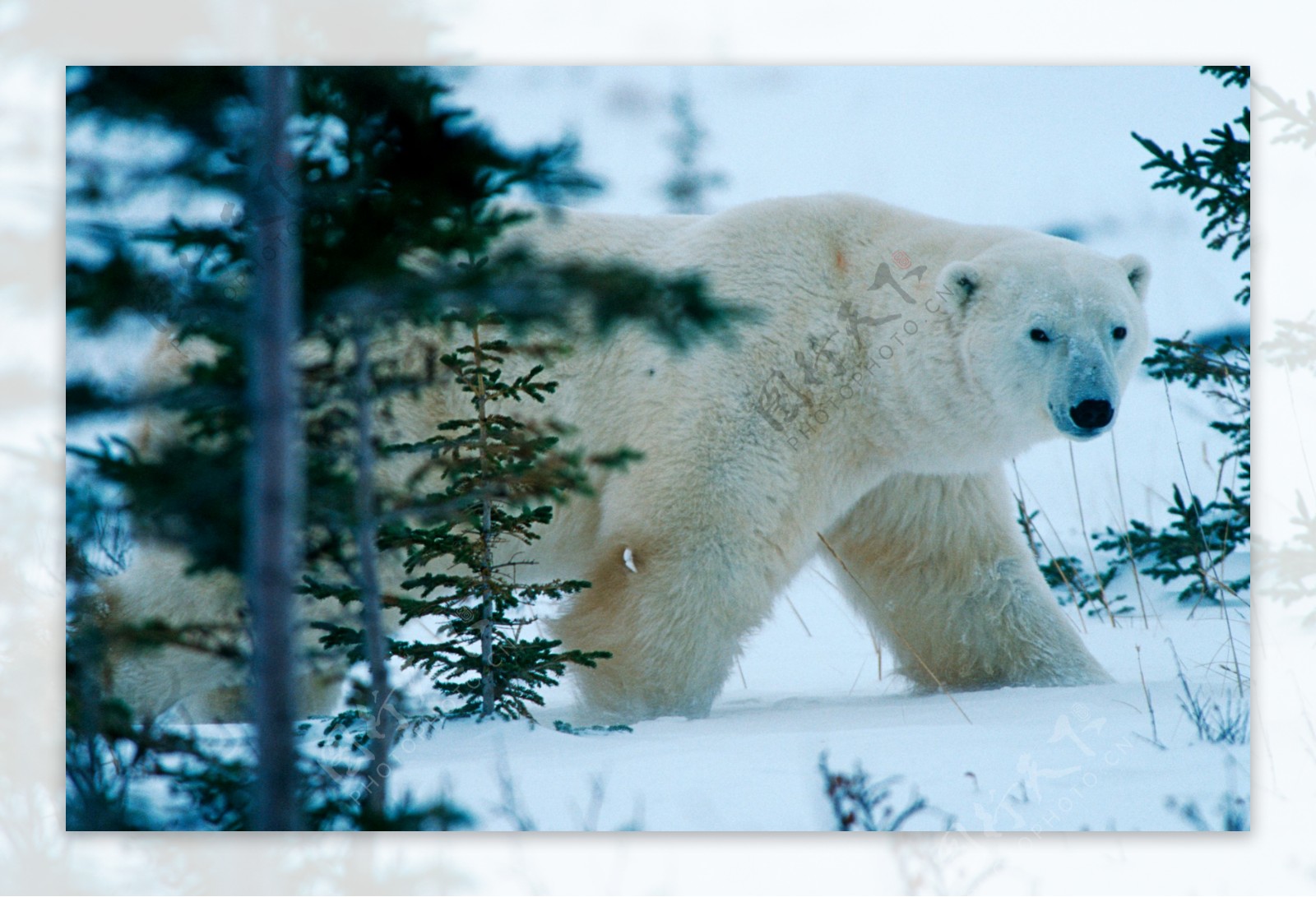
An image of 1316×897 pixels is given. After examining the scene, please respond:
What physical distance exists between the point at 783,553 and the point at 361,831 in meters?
1.37

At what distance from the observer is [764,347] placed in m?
3.82

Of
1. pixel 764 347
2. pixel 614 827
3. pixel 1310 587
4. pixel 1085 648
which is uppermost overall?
pixel 764 347

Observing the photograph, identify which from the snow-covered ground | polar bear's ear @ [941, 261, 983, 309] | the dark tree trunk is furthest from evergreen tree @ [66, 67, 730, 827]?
polar bear's ear @ [941, 261, 983, 309]

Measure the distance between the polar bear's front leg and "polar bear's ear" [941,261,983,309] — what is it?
69 centimetres

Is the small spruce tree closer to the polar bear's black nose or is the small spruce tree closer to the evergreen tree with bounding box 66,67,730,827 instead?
the evergreen tree with bounding box 66,67,730,827

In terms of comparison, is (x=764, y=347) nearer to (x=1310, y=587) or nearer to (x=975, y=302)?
(x=975, y=302)

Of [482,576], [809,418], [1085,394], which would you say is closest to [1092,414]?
[1085,394]

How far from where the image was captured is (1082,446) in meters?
3.88

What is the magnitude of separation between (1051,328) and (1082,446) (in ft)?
1.63

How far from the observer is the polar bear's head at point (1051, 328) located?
11.4 feet

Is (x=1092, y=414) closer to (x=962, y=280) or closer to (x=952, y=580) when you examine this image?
(x=962, y=280)

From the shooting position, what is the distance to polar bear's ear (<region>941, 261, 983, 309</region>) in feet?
11.9

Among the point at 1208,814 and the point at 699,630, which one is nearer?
the point at 1208,814

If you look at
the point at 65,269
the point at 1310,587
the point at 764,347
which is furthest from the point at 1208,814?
the point at 65,269
